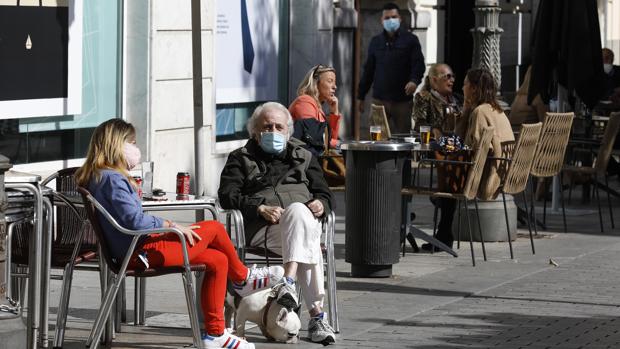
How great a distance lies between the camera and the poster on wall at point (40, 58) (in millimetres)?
12469

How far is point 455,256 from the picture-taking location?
40.0 feet

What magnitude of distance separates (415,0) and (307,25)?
603cm

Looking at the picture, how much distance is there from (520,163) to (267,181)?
395 centimetres

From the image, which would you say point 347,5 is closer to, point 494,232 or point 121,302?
point 494,232

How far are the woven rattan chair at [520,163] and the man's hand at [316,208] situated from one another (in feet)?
12.0

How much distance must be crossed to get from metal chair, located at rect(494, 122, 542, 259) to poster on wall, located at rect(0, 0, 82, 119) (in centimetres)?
385

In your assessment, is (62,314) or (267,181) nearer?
(62,314)

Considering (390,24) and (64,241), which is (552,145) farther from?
(64,241)

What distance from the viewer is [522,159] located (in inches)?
489

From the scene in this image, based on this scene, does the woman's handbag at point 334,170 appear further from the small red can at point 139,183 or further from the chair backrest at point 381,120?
the small red can at point 139,183

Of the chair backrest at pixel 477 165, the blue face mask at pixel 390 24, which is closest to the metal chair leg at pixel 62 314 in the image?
the chair backrest at pixel 477 165

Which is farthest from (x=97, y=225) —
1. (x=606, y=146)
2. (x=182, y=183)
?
(x=606, y=146)

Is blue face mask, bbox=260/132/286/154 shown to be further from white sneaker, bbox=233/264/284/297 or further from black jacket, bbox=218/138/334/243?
white sneaker, bbox=233/264/284/297

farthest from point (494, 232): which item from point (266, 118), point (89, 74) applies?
point (266, 118)
